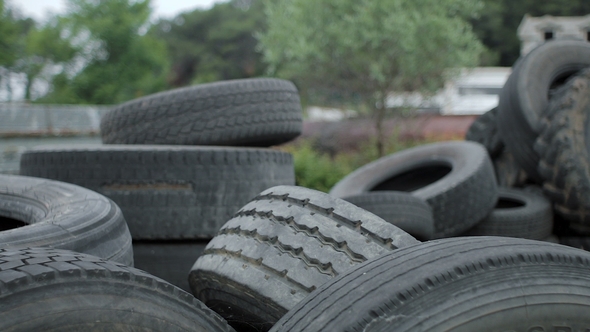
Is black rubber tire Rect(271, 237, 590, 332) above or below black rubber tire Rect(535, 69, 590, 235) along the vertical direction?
above

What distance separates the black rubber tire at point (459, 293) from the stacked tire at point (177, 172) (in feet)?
5.41

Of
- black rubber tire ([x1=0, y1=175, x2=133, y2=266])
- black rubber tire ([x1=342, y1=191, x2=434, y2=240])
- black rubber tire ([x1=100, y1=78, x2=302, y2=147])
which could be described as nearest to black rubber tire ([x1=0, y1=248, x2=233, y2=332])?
black rubber tire ([x1=0, y1=175, x2=133, y2=266])

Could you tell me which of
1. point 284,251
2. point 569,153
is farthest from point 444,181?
point 284,251

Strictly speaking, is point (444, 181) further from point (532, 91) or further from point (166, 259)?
point (166, 259)

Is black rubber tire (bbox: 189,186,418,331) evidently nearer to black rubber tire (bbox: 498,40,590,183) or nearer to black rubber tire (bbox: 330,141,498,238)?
black rubber tire (bbox: 330,141,498,238)

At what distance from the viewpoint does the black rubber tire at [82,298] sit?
109cm

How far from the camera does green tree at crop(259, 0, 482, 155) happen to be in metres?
9.91

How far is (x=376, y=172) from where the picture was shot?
5277mm

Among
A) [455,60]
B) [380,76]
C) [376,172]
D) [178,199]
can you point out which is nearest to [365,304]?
[178,199]

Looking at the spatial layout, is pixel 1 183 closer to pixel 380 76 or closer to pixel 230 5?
pixel 380 76

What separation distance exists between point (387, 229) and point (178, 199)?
1.48 metres

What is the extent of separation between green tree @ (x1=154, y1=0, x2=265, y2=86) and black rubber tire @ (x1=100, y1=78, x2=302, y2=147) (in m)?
34.6

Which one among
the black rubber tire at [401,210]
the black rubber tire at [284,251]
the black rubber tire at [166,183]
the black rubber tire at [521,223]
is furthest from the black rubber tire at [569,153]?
the black rubber tire at [284,251]

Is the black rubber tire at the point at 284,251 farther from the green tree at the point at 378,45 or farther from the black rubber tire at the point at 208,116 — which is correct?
the green tree at the point at 378,45
